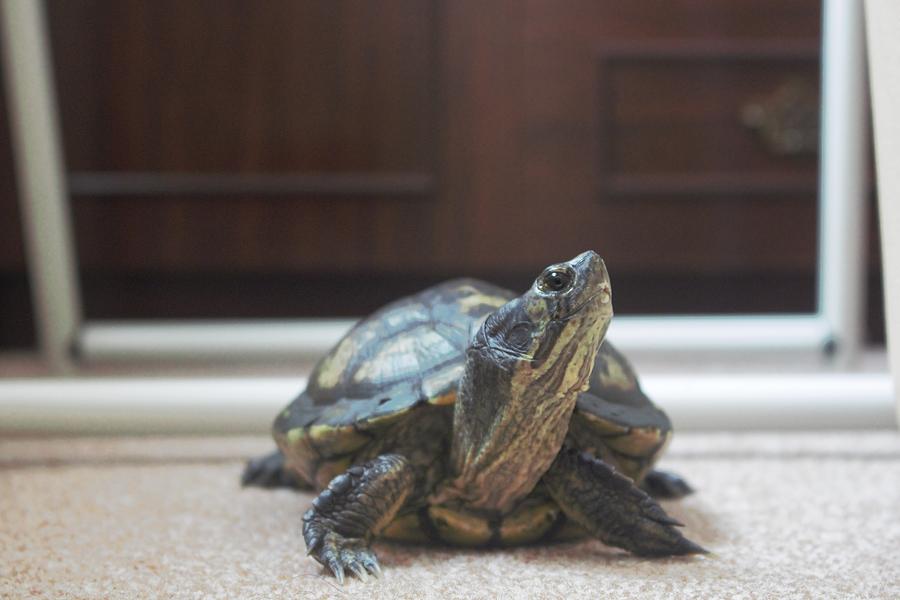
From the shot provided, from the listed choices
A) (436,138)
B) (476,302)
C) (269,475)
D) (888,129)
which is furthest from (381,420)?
(436,138)

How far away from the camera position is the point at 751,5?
68.2 inches

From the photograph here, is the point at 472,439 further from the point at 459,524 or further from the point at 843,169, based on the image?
the point at 843,169

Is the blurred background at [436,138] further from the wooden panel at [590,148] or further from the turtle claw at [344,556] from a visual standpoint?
the turtle claw at [344,556]

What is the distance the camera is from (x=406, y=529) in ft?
2.50

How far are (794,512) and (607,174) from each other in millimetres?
997

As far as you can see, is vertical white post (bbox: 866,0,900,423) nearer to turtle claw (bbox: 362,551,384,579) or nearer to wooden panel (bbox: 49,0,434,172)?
turtle claw (bbox: 362,551,384,579)

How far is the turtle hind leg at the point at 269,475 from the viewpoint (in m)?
0.98

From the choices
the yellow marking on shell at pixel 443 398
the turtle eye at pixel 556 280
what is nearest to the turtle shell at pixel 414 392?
the yellow marking on shell at pixel 443 398

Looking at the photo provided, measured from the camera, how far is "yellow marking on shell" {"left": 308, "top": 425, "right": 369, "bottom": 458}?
0.74 m

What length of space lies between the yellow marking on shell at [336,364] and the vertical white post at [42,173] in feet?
2.45

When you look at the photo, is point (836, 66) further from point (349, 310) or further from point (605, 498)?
point (349, 310)

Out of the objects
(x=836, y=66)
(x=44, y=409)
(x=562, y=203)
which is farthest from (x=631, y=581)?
(x=562, y=203)

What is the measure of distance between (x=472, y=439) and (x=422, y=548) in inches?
4.5

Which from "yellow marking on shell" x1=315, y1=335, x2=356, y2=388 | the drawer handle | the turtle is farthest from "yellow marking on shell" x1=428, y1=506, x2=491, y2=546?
the drawer handle
